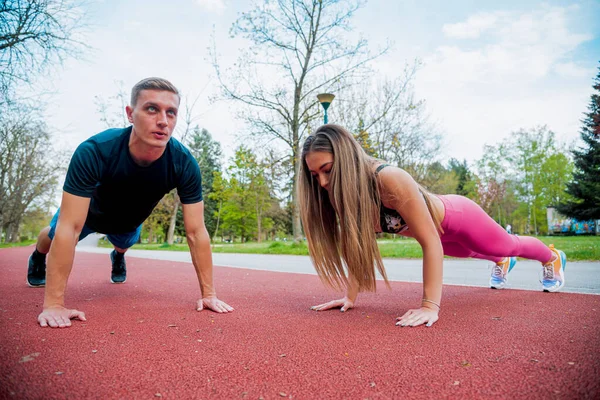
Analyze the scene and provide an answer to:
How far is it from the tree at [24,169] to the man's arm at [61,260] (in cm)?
2265

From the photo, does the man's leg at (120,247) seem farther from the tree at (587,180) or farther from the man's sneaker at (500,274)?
the tree at (587,180)

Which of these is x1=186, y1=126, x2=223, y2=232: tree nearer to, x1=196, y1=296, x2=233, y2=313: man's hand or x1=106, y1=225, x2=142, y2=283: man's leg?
x1=106, y1=225, x2=142, y2=283: man's leg

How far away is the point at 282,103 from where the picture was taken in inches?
638

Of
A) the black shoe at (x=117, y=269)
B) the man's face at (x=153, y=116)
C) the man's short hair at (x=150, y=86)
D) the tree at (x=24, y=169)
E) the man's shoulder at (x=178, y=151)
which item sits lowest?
the black shoe at (x=117, y=269)

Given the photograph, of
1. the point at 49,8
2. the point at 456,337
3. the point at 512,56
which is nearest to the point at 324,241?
the point at 456,337

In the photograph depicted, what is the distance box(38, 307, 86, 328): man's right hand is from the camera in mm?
2248

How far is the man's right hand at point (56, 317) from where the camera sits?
2.25 m

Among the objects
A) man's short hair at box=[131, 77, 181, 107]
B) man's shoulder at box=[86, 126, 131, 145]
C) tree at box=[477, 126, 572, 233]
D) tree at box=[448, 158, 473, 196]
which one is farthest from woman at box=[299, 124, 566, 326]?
tree at box=[448, 158, 473, 196]

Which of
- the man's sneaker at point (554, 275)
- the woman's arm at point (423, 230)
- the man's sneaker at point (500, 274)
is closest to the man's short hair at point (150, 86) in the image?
the woman's arm at point (423, 230)

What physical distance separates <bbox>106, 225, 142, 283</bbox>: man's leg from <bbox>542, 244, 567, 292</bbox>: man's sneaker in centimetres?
428

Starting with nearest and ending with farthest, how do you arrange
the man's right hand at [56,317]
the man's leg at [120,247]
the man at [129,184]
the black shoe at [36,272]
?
1. the man's right hand at [56,317]
2. the man at [129,184]
3. the man's leg at [120,247]
4. the black shoe at [36,272]

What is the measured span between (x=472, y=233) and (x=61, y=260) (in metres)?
3.10

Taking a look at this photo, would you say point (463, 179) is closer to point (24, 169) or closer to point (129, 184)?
point (24, 169)

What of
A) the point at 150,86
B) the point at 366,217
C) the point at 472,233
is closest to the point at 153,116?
the point at 150,86
